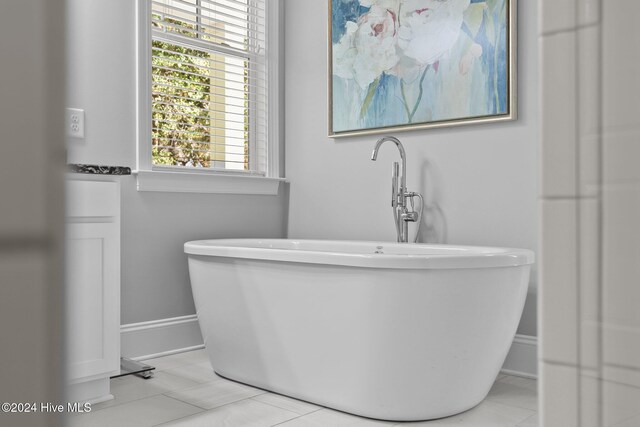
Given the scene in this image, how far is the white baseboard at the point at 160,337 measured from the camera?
2812 mm

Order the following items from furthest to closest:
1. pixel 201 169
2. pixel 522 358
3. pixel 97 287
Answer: pixel 201 169, pixel 522 358, pixel 97 287

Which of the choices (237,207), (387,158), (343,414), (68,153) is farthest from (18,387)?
(237,207)

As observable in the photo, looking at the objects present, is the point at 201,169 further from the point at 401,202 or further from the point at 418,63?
the point at 418,63

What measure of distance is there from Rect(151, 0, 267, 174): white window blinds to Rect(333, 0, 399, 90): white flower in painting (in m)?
0.58

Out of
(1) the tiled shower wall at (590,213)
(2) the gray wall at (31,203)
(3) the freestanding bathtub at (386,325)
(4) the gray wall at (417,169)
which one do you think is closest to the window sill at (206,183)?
(4) the gray wall at (417,169)

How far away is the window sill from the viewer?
9.58 ft

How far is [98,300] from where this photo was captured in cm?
209

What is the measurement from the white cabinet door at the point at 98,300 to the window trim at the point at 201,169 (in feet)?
2.67

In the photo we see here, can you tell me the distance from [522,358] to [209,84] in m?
2.21

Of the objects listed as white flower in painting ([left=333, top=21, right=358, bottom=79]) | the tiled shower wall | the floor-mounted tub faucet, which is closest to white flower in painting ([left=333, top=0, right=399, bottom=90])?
white flower in painting ([left=333, top=21, right=358, bottom=79])

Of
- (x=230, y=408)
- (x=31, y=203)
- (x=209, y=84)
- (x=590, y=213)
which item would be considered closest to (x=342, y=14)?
(x=209, y=84)

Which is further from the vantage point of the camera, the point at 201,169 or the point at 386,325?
the point at 201,169

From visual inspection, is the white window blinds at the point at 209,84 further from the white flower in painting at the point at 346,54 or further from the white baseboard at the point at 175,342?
the white baseboard at the point at 175,342

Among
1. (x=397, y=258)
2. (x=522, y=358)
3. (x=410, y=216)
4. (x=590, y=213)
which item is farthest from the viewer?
(x=410, y=216)
